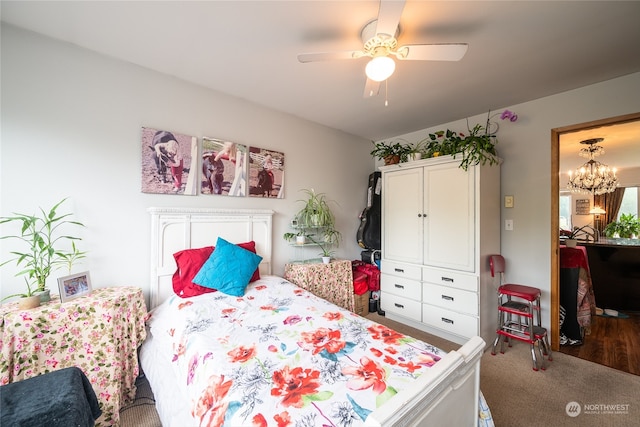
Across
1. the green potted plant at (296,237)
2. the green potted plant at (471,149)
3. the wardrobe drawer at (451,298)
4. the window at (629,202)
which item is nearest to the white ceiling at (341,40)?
the green potted plant at (471,149)

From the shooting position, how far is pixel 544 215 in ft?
8.28

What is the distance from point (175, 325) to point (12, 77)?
1919 mm

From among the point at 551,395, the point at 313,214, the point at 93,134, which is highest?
the point at 93,134

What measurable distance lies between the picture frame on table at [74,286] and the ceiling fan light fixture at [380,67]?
2247 mm

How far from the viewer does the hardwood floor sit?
2218 millimetres

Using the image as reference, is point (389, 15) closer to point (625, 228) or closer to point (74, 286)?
point (74, 286)

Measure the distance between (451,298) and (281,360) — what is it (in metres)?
2.12

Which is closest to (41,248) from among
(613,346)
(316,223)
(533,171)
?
(316,223)

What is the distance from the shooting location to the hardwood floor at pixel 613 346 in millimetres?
2218

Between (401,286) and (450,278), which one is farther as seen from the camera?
(401,286)

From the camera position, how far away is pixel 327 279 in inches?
110

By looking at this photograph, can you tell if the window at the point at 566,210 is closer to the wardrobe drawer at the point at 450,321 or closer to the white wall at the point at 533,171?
the white wall at the point at 533,171

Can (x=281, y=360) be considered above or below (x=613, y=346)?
above

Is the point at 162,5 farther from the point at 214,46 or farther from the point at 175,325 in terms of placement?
the point at 175,325
